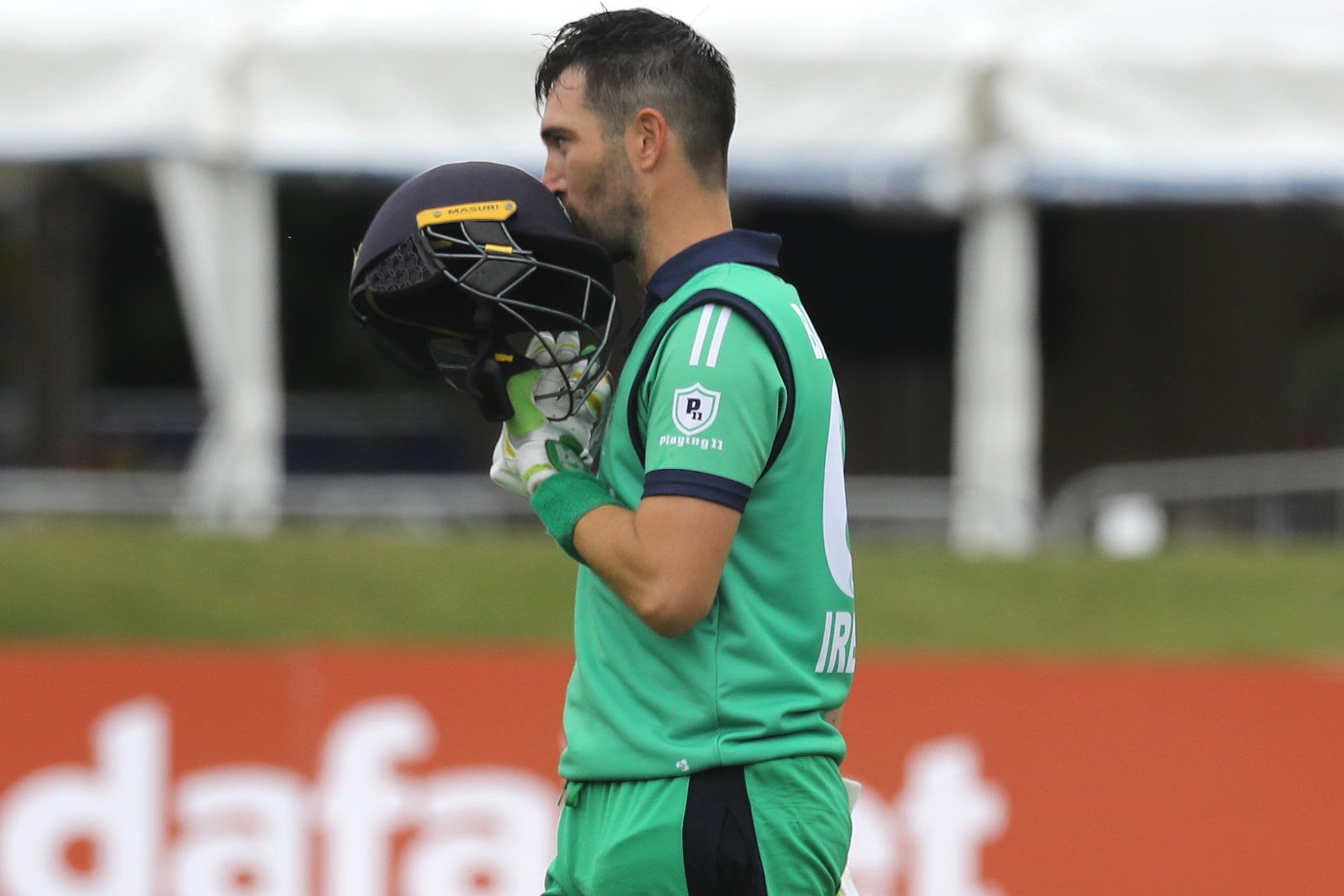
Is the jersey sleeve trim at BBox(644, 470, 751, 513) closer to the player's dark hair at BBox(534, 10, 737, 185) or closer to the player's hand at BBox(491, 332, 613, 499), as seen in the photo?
the player's hand at BBox(491, 332, 613, 499)

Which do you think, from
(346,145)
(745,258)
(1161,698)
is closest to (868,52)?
(346,145)

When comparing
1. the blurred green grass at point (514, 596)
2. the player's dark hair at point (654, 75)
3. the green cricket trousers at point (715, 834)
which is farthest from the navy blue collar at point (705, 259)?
the blurred green grass at point (514, 596)

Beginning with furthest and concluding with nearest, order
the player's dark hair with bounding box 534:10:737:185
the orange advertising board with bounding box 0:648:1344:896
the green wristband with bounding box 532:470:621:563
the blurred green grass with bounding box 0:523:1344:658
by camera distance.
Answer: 1. the blurred green grass with bounding box 0:523:1344:658
2. the orange advertising board with bounding box 0:648:1344:896
3. the player's dark hair with bounding box 534:10:737:185
4. the green wristband with bounding box 532:470:621:563

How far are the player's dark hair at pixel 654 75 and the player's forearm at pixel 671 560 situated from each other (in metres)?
0.54

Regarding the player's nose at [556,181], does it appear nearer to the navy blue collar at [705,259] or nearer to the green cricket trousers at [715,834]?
the navy blue collar at [705,259]

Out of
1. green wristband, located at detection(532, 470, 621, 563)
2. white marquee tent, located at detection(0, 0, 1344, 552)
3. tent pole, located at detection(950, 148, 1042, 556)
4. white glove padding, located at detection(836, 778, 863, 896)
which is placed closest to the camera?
green wristband, located at detection(532, 470, 621, 563)

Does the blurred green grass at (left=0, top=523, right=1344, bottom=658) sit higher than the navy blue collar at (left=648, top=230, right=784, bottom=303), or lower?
higher

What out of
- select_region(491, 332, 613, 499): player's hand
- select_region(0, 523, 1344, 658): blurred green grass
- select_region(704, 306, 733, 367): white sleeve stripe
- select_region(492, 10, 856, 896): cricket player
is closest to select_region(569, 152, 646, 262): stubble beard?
select_region(492, 10, 856, 896): cricket player

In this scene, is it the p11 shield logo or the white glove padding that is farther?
the white glove padding

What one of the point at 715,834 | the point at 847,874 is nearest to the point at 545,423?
the point at 715,834

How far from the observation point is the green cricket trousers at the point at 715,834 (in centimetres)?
243

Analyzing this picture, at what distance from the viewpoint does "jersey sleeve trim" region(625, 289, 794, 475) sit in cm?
242

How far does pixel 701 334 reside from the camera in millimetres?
2400

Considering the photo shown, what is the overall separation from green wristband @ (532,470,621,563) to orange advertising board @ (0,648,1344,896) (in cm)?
330
